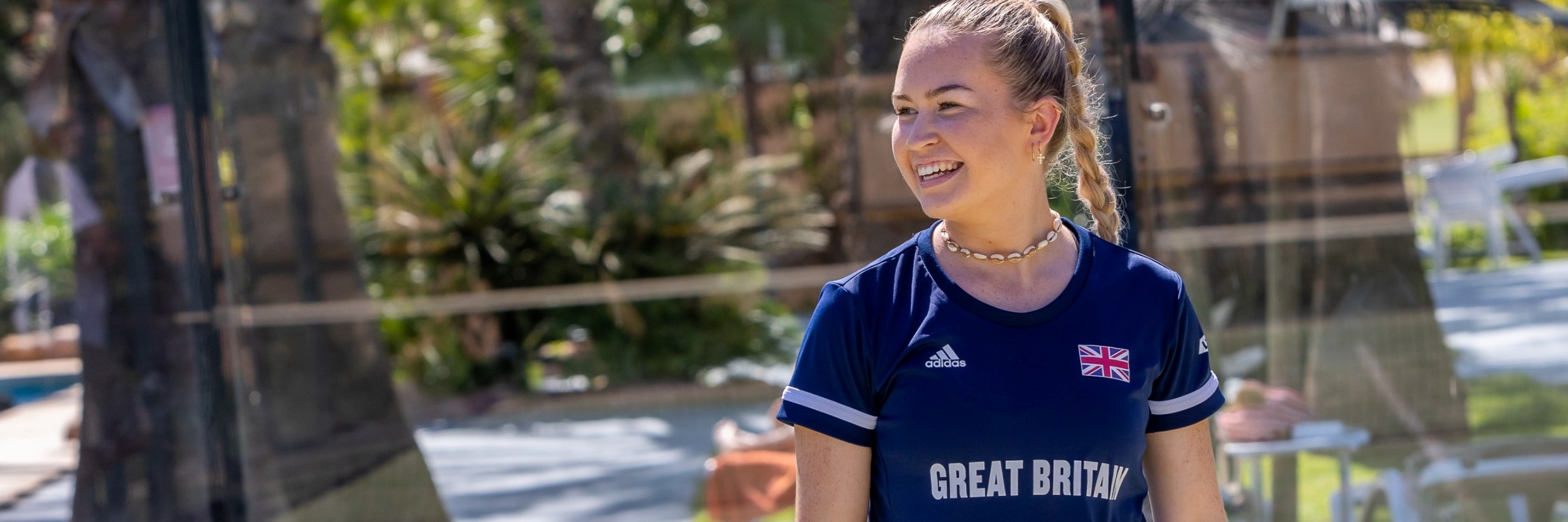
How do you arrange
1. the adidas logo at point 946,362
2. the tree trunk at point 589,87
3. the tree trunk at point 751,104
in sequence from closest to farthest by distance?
1. the adidas logo at point 946,362
2. the tree trunk at point 589,87
3. the tree trunk at point 751,104

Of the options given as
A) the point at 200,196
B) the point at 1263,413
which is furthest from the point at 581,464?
the point at 1263,413

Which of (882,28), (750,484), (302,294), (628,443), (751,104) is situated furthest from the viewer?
(751,104)

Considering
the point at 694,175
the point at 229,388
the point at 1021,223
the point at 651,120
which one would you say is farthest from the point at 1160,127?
the point at 651,120

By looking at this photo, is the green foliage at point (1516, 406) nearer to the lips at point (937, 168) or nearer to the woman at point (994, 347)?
the woman at point (994, 347)

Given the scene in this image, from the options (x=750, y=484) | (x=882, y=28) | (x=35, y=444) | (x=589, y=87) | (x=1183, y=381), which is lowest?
(x=750, y=484)

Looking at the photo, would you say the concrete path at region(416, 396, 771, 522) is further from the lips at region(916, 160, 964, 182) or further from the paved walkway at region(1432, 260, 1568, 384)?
the lips at region(916, 160, 964, 182)

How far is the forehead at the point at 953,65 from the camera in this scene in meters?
1.51

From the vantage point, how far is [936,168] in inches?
60.5

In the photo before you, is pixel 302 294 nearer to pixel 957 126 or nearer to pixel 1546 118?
pixel 957 126

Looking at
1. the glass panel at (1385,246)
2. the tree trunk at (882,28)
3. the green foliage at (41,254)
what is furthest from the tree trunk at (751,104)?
the glass panel at (1385,246)

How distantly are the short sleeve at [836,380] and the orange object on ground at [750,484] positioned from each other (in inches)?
123

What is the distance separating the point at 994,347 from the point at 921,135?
257 mm

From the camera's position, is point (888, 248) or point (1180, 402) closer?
point (1180, 402)

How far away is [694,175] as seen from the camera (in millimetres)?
10773
